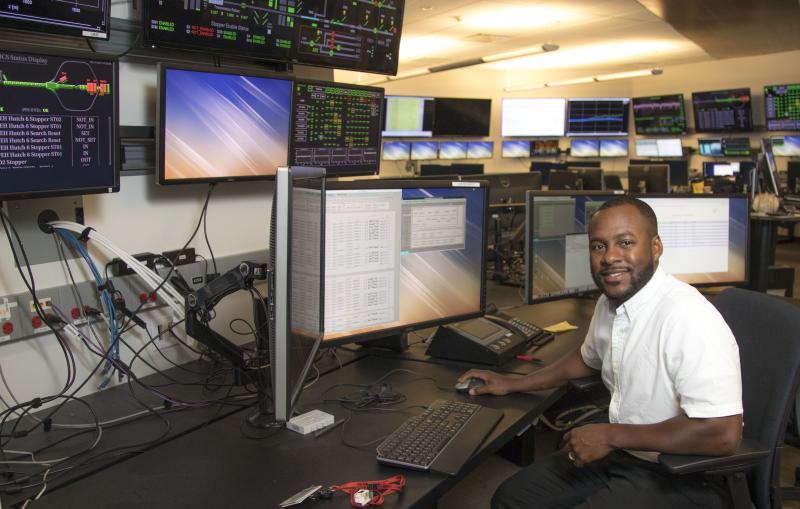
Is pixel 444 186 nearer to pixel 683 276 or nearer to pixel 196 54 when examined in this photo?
pixel 196 54

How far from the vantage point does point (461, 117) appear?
9750 mm

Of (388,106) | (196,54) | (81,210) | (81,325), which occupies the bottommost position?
(81,325)

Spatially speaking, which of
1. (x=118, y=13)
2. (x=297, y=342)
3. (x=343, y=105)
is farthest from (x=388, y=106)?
(x=297, y=342)

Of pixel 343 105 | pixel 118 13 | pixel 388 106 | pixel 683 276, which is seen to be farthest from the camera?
pixel 388 106

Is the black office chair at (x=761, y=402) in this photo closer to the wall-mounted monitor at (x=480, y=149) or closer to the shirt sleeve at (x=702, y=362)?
the shirt sleeve at (x=702, y=362)

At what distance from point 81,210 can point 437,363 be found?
3.60 feet

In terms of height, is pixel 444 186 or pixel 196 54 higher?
pixel 196 54

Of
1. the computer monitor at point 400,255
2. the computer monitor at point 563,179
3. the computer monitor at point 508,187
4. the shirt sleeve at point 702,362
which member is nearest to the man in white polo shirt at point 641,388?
the shirt sleeve at point 702,362

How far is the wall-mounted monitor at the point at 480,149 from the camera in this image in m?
10.3

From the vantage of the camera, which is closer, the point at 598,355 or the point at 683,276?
the point at 598,355

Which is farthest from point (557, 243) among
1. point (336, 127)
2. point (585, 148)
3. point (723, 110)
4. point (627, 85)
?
point (627, 85)

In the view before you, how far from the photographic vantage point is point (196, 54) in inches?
84.4

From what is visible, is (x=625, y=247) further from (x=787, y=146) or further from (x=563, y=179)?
(x=787, y=146)

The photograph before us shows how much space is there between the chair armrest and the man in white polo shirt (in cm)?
2
